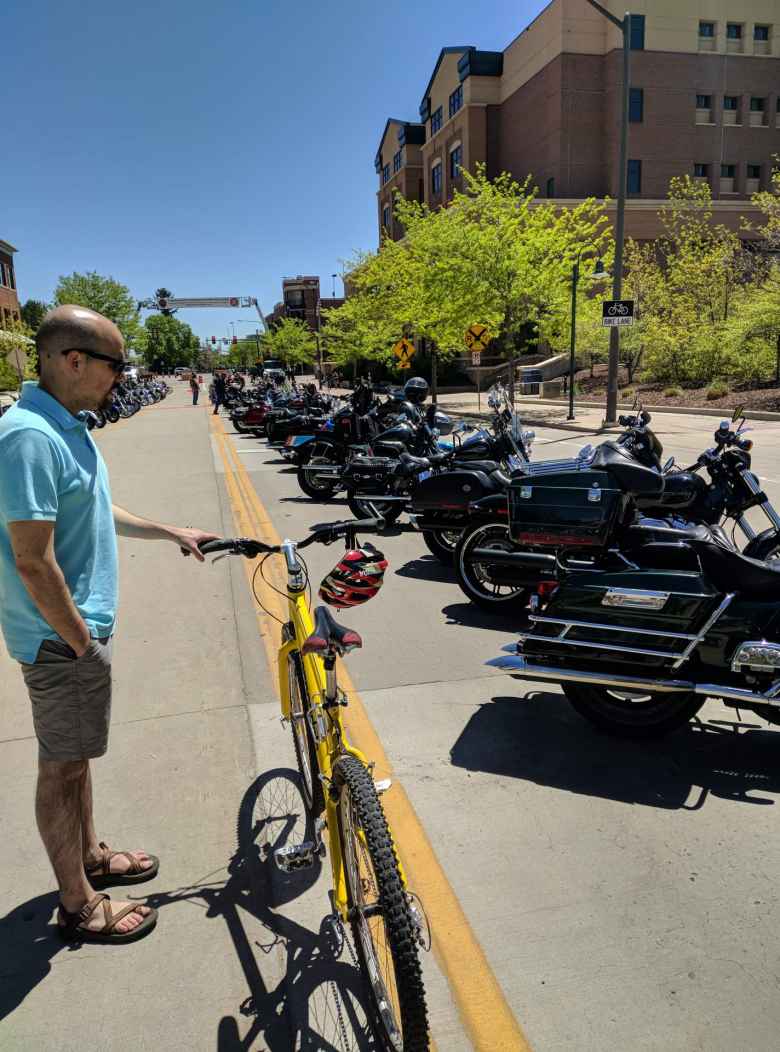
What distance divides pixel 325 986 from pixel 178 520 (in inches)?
324

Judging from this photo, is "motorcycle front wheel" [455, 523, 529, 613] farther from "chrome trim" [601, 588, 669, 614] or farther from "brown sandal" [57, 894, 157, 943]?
"brown sandal" [57, 894, 157, 943]

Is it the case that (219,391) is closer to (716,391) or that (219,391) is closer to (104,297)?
(716,391)

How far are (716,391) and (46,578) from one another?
24.8m

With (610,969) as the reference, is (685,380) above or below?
above

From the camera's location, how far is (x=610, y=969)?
8.02ft

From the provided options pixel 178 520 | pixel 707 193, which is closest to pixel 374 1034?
pixel 178 520

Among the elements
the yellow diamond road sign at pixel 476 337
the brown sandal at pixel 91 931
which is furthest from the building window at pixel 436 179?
the brown sandal at pixel 91 931

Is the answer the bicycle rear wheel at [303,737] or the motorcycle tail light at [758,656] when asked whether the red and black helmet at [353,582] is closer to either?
the bicycle rear wheel at [303,737]

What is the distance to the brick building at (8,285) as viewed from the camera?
65.8m

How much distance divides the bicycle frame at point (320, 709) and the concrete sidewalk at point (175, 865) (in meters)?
0.46

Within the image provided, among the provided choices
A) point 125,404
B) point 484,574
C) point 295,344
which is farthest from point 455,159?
point 484,574

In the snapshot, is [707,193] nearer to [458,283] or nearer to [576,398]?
[576,398]

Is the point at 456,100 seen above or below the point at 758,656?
above

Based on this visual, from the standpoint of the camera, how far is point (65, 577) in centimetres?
244
